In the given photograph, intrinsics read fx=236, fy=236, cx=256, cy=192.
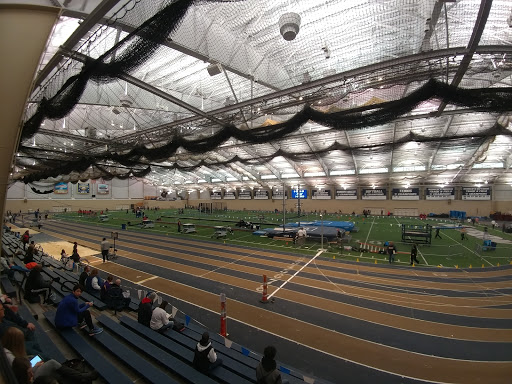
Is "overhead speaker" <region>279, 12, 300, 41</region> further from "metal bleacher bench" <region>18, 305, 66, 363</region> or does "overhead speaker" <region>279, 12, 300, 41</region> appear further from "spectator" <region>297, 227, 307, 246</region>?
"spectator" <region>297, 227, 307, 246</region>

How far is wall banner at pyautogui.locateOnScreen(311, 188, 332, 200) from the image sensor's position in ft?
149

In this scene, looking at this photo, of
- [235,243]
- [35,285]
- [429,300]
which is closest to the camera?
[35,285]

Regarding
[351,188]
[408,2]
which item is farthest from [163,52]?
[351,188]

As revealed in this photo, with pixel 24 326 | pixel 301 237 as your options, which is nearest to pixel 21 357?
pixel 24 326

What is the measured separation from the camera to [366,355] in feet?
18.3

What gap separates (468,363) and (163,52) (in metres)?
12.9

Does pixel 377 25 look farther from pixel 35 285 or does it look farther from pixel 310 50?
pixel 35 285

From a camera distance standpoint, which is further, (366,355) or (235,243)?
(235,243)

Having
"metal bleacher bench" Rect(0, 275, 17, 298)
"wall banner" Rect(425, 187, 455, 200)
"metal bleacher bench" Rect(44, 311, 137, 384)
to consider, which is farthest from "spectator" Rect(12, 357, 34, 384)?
"wall banner" Rect(425, 187, 455, 200)

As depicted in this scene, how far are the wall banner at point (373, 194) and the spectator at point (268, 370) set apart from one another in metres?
42.9

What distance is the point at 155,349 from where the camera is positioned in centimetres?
473

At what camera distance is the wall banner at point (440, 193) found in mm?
36469

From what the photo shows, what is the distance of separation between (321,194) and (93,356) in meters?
44.8

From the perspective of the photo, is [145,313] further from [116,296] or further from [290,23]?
[290,23]
